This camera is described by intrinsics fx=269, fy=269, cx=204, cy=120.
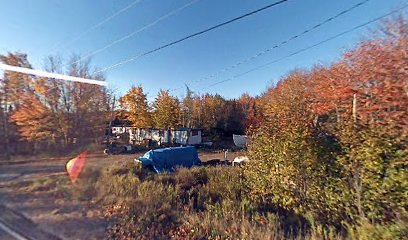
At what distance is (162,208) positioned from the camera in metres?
6.65

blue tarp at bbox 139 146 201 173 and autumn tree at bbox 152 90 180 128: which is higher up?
autumn tree at bbox 152 90 180 128

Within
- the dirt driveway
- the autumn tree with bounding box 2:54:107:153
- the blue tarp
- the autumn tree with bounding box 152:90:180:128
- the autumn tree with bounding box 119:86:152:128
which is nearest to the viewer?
the dirt driveway

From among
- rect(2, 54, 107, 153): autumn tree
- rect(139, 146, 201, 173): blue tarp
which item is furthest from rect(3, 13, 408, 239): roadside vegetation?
rect(2, 54, 107, 153): autumn tree

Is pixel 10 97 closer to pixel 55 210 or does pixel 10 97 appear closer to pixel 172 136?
pixel 172 136

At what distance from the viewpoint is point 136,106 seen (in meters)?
43.5

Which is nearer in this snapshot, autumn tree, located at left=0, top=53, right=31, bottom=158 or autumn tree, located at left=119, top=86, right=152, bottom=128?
autumn tree, located at left=0, top=53, right=31, bottom=158

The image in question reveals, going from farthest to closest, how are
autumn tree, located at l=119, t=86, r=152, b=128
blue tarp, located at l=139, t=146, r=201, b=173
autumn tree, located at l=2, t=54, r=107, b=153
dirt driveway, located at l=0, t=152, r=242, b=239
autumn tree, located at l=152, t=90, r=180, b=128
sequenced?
autumn tree, located at l=119, t=86, r=152, b=128, autumn tree, located at l=152, t=90, r=180, b=128, autumn tree, located at l=2, t=54, r=107, b=153, blue tarp, located at l=139, t=146, r=201, b=173, dirt driveway, located at l=0, t=152, r=242, b=239

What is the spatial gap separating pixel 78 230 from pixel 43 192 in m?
4.96

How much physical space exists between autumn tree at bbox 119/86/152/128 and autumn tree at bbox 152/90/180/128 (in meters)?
1.53

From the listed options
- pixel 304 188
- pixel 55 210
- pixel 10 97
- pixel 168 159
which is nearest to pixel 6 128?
pixel 10 97

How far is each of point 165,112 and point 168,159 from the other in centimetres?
2728

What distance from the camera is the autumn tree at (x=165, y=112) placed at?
40900 mm

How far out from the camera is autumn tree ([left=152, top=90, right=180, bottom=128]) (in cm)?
4090

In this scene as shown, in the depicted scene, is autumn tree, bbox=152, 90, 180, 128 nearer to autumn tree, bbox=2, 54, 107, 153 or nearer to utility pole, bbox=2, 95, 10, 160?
autumn tree, bbox=2, 54, 107, 153
